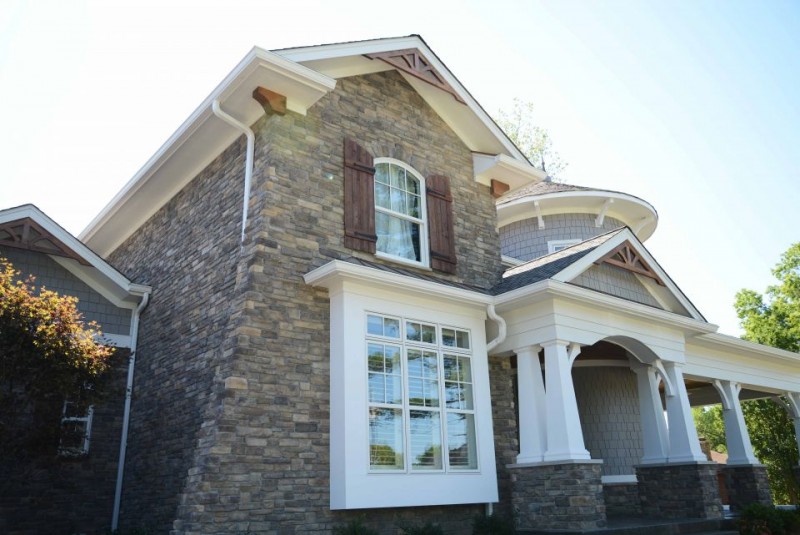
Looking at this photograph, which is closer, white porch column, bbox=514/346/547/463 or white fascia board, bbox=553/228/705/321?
white porch column, bbox=514/346/547/463

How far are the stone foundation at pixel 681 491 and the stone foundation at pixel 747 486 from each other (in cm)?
→ 301

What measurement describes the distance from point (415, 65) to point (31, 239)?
22.3 feet

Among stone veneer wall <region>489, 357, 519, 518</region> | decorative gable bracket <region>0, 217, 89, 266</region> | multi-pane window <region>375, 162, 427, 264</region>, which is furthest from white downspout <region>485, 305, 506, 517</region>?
decorative gable bracket <region>0, 217, 89, 266</region>

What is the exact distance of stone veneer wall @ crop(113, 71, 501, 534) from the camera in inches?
304

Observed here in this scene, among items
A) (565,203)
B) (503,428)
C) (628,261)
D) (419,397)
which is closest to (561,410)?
(503,428)

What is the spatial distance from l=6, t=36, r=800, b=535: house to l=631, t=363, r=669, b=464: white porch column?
0.05 metres

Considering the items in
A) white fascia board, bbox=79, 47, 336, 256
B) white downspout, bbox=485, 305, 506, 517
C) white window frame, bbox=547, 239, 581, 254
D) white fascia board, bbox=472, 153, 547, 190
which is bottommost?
white downspout, bbox=485, 305, 506, 517

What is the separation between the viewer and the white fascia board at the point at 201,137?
9094 mm

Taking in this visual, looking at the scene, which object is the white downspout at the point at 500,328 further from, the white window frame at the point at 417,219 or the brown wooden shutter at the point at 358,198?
the brown wooden shutter at the point at 358,198

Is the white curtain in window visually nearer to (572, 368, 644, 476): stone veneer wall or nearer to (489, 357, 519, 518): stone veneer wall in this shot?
(489, 357, 519, 518): stone veneer wall

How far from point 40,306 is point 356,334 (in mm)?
3881

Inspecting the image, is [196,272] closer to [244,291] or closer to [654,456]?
[244,291]

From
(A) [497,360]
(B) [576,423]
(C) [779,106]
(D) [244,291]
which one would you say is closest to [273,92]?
(D) [244,291]

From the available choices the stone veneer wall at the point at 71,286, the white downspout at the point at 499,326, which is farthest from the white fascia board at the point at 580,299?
the stone veneer wall at the point at 71,286
